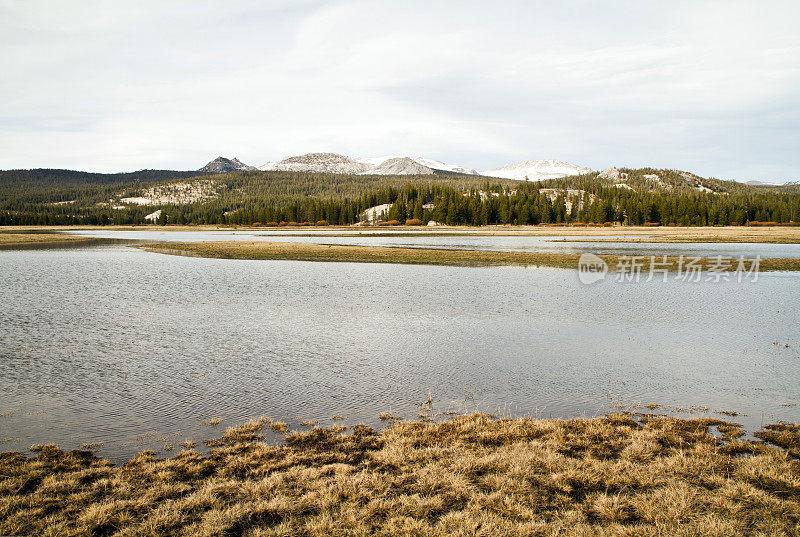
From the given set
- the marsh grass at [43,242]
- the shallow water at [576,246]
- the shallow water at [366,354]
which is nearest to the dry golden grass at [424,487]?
the shallow water at [366,354]

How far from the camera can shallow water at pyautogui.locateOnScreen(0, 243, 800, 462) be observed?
38.5 feet

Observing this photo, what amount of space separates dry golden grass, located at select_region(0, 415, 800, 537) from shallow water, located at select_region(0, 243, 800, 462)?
151cm

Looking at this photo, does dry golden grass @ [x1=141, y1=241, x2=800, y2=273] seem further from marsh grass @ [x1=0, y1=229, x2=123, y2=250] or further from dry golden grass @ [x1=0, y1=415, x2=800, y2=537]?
dry golden grass @ [x1=0, y1=415, x2=800, y2=537]

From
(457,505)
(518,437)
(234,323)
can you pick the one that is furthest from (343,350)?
(457,505)

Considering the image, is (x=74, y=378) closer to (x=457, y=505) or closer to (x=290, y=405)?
(x=290, y=405)

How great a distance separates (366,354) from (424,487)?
8668 mm

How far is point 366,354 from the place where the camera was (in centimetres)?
1644

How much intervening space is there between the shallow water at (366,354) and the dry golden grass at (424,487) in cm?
151

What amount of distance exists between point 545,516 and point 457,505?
1289 mm

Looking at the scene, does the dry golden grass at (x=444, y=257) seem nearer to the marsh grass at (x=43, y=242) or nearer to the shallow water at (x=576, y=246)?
the shallow water at (x=576, y=246)

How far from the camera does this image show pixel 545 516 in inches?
Answer: 283

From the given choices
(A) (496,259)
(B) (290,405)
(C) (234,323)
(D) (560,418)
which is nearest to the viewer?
(D) (560,418)

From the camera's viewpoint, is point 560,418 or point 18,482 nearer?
point 18,482

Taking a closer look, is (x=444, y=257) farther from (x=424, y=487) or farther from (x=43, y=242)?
(x=43, y=242)
